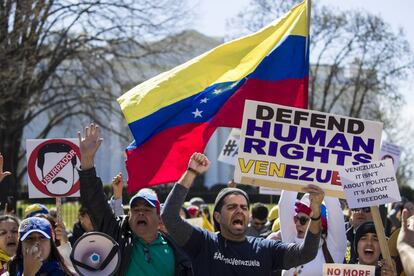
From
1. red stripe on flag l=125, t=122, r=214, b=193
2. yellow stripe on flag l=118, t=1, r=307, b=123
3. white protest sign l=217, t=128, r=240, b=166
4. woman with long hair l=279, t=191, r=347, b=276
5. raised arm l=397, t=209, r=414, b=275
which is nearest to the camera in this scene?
raised arm l=397, t=209, r=414, b=275

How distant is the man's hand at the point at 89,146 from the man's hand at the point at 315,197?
139 cm

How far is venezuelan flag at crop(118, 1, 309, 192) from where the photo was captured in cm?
711

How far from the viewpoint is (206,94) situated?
7660 millimetres

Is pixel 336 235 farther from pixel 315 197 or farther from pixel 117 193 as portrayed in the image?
pixel 117 193

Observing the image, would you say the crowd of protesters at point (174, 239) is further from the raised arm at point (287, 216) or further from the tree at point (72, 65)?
the tree at point (72, 65)

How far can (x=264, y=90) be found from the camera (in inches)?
309

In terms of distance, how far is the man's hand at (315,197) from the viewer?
521cm

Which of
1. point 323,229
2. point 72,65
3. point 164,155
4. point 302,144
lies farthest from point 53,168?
point 72,65

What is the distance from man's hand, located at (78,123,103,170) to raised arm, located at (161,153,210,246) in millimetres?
550

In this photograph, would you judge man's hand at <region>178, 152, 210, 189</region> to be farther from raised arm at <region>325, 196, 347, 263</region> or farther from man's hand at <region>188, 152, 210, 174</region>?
raised arm at <region>325, 196, 347, 263</region>

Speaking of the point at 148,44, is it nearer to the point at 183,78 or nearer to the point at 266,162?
the point at 183,78

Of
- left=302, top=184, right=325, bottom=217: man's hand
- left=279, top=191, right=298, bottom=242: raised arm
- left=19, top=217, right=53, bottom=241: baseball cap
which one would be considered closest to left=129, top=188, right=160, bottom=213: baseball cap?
left=19, top=217, right=53, bottom=241: baseball cap

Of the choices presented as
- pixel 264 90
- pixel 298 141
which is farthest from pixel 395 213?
pixel 298 141

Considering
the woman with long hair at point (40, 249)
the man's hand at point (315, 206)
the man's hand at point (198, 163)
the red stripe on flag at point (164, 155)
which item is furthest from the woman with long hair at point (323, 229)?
the woman with long hair at point (40, 249)
